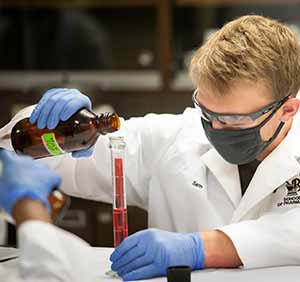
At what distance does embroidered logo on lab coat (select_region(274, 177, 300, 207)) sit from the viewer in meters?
1.76

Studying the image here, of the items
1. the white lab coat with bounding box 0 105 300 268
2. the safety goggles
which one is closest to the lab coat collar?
the white lab coat with bounding box 0 105 300 268

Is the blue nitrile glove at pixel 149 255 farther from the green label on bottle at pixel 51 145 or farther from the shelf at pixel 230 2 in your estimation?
the shelf at pixel 230 2

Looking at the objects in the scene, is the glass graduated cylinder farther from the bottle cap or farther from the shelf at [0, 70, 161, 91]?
the shelf at [0, 70, 161, 91]

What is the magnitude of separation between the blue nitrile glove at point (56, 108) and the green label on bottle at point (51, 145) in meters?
0.02

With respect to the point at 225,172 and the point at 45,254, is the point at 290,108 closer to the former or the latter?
the point at 225,172

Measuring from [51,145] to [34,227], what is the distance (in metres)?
0.54

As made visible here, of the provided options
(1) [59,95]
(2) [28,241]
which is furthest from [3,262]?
(1) [59,95]

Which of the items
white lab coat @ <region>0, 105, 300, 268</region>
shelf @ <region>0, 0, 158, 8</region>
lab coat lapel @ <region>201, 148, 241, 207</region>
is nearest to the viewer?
white lab coat @ <region>0, 105, 300, 268</region>

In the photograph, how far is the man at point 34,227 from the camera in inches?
43.1

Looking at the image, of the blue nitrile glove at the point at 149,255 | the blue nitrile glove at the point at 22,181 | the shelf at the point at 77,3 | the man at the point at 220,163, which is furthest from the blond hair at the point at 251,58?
the shelf at the point at 77,3

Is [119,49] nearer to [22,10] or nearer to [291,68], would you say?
[22,10]

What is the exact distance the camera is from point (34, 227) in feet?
3.58

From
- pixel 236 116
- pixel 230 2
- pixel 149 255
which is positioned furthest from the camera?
pixel 230 2

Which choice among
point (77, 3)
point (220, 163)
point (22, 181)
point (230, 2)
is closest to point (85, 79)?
point (77, 3)
